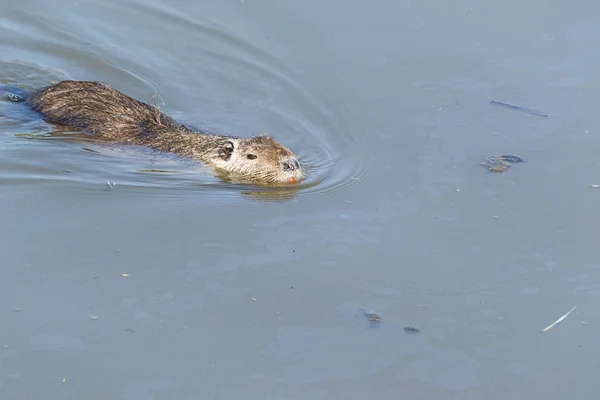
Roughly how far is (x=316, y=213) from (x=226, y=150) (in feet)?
4.53

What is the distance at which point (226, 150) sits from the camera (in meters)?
6.63

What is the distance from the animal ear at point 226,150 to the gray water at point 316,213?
19 centimetres

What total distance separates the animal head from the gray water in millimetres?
185

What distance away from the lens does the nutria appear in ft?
21.1

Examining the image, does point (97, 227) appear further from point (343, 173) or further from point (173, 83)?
point (173, 83)

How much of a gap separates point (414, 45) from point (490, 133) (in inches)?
58.6

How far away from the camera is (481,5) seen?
26.4ft

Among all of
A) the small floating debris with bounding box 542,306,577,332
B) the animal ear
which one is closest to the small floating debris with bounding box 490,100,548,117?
the animal ear

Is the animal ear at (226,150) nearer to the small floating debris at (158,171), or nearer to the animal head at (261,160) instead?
the animal head at (261,160)

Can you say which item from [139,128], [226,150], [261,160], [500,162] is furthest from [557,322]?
[139,128]

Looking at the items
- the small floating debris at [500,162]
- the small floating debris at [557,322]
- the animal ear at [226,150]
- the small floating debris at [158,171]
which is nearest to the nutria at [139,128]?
the animal ear at [226,150]

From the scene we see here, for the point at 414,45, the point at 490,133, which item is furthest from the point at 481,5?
the point at 490,133

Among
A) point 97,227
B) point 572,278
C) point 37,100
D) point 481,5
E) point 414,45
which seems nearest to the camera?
point 572,278

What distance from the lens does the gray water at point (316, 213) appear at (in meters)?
4.02
